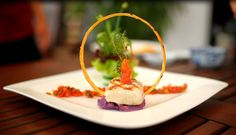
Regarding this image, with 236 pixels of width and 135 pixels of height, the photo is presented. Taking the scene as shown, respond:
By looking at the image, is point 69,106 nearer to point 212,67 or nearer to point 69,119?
Result: point 69,119

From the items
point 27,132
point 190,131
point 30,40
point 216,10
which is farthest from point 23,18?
point 216,10

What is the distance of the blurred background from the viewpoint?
3369 mm

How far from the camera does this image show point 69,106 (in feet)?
2.49

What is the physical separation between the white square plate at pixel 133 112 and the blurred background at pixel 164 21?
Answer: 6.37 feet

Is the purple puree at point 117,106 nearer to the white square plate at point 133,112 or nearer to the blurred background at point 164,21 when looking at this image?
the white square plate at point 133,112

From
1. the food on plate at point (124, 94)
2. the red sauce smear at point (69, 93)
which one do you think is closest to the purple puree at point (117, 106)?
the food on plate at point (124, 94)

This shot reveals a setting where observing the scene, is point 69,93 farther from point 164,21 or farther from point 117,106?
point 164,21

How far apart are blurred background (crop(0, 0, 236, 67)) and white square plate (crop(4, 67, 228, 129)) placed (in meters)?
1.94

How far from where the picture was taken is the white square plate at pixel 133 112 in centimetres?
66

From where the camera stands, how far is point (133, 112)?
2.33 feet

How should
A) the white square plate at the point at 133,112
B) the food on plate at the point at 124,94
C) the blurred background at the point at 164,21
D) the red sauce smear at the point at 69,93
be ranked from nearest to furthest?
1. the white square plate at the point at 133,112
2. the food on plate at the point at 124,94
3. the red sauce smear at the point at 69,93
4. the blurred background at the point at 164,21

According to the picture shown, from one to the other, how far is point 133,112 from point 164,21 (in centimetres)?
298

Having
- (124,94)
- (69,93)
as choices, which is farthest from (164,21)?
(124,94)

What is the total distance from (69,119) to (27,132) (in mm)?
131
